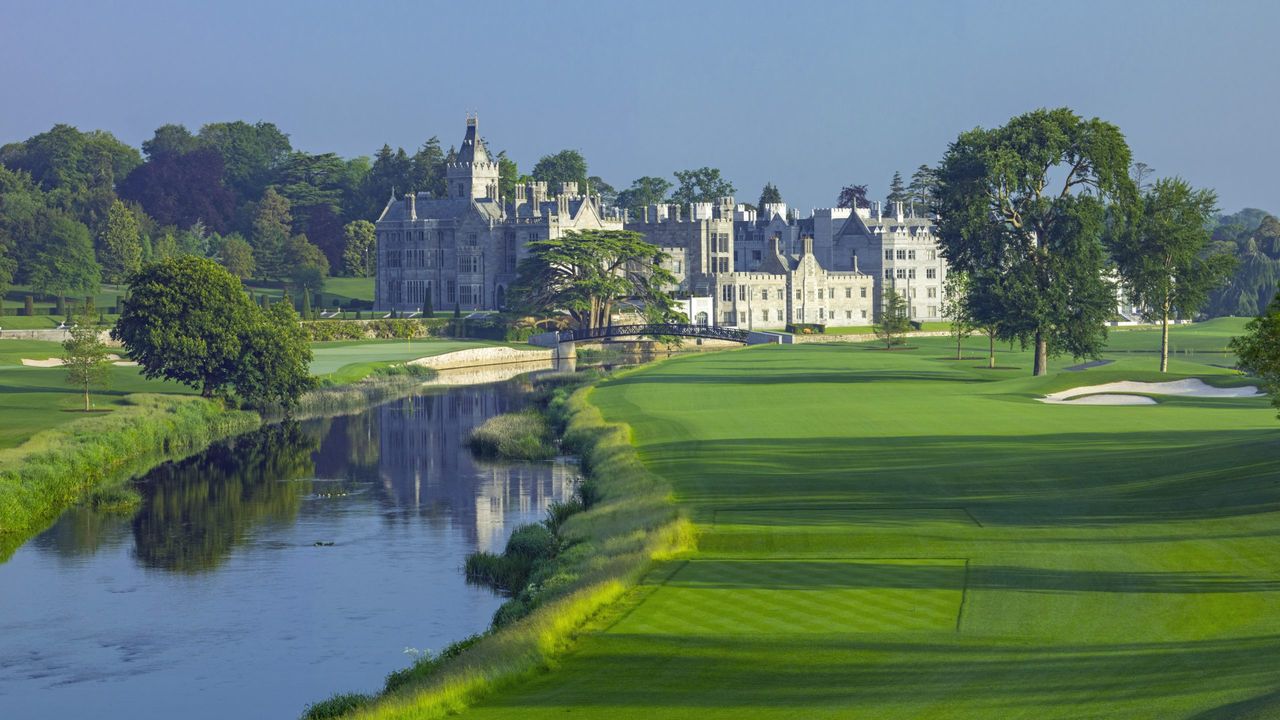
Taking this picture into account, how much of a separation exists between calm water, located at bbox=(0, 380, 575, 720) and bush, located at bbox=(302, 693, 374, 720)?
139cm

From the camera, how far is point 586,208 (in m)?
158

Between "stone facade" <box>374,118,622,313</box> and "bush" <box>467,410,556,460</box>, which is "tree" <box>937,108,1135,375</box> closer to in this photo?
"bush" <box>467,410,556,460</box>

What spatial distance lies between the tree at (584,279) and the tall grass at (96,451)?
6207 centimetres

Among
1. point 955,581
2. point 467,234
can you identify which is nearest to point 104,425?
point 955,581

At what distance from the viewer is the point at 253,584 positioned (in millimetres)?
37812

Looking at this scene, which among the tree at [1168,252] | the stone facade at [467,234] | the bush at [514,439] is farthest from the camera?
the stone facade at [467,234]

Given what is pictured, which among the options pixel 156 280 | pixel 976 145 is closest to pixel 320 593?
pixel 156 280

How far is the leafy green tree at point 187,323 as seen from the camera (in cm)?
7431

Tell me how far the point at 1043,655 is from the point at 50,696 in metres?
18.1

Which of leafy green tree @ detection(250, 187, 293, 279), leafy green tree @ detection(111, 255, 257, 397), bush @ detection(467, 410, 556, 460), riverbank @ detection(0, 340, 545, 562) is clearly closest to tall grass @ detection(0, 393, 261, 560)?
riverbank @ detection(0, 340, 545, 562)

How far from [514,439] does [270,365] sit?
65.5 feet

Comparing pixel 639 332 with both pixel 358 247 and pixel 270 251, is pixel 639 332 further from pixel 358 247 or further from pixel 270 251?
pixel 358 247

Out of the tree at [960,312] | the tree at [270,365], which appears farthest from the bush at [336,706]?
the tree at [960,312]

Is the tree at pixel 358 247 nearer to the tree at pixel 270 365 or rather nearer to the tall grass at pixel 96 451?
the tree at pixel 270 365
